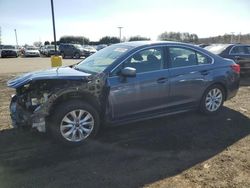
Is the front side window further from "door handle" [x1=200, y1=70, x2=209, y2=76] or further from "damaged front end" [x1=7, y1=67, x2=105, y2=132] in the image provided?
"door handle" [x1=200, y1=70, x2=209, y2=76]

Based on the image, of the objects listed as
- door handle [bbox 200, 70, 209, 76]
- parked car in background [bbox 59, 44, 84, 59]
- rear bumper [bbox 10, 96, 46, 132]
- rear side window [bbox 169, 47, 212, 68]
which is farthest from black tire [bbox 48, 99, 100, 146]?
parked car in background [bbox 59, 44, 84, 59]

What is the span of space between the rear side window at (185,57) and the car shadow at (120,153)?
1.21 m

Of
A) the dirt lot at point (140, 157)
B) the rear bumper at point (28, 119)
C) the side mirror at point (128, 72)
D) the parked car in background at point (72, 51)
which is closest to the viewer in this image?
the dirt lot at point (140, 157)

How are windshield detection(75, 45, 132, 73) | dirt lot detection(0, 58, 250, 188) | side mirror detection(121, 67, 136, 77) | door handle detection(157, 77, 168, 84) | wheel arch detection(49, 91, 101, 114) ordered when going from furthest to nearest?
door handle detection(157, 77, 168, 84) < windshield detection(75, 45, 132, 73) < side mirror detection(121, 67, 136, 77) < wheel arch detection(49, 91, 101, 114) < dirt lot detection(0, 58, 250, 188)

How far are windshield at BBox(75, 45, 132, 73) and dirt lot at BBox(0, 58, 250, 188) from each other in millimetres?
1219

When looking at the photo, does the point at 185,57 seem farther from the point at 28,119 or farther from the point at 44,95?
the point at 28,119

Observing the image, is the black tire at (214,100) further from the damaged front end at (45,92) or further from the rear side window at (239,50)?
the rear side window at (239,50)

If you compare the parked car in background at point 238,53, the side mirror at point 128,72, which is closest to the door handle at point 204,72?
the side mirror at point 128,72

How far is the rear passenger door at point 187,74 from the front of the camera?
19.1ft

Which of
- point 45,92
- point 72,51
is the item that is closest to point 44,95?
point 45,92

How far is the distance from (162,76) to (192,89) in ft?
2.89

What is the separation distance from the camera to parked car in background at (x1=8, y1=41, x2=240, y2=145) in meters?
4.78

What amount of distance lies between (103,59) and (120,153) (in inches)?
73.9

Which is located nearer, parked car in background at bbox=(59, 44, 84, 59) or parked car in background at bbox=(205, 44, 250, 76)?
parked car in background at bbox=(205, 44, 250, 76)
